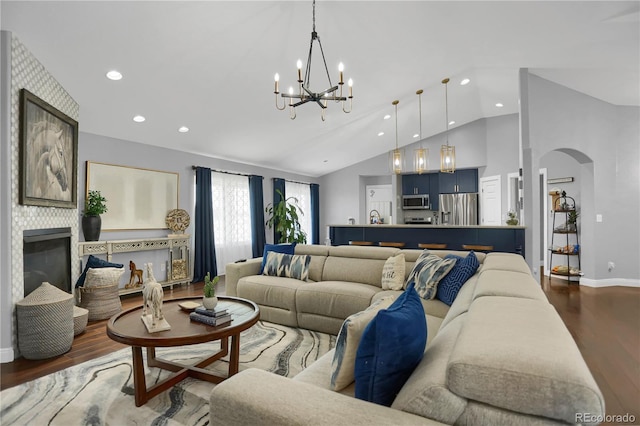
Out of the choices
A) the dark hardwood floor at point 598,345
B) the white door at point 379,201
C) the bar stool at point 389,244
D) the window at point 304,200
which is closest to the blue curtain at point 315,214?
the window at point 304,200

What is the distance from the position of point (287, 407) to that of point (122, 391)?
6.19 feet

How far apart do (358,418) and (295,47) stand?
12.3ft

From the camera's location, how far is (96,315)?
12.6 ft

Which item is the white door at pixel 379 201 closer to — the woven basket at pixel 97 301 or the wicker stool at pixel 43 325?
the woven basket at pixel 97 301

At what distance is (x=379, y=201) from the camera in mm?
9477

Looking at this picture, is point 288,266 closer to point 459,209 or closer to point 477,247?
point 477,247

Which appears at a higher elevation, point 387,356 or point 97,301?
point 387,356

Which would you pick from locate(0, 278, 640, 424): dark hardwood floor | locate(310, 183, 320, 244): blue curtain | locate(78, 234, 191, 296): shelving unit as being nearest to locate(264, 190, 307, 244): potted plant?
locate(310, 183, 320, 244): blue curtain

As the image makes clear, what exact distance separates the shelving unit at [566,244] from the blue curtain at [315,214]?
5343 mm

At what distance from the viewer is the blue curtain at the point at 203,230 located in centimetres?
601

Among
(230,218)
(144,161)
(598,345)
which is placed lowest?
(598,345)

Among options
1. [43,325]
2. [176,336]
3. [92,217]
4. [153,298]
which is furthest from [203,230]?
[176,336]

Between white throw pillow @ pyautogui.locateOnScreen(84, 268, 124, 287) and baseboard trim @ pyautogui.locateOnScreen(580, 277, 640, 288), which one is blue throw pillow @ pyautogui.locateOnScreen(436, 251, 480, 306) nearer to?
white throw pillow @ pyautogui.locateOnScreen(84, 268, 124, 287)

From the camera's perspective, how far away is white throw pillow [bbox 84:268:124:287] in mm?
3873
